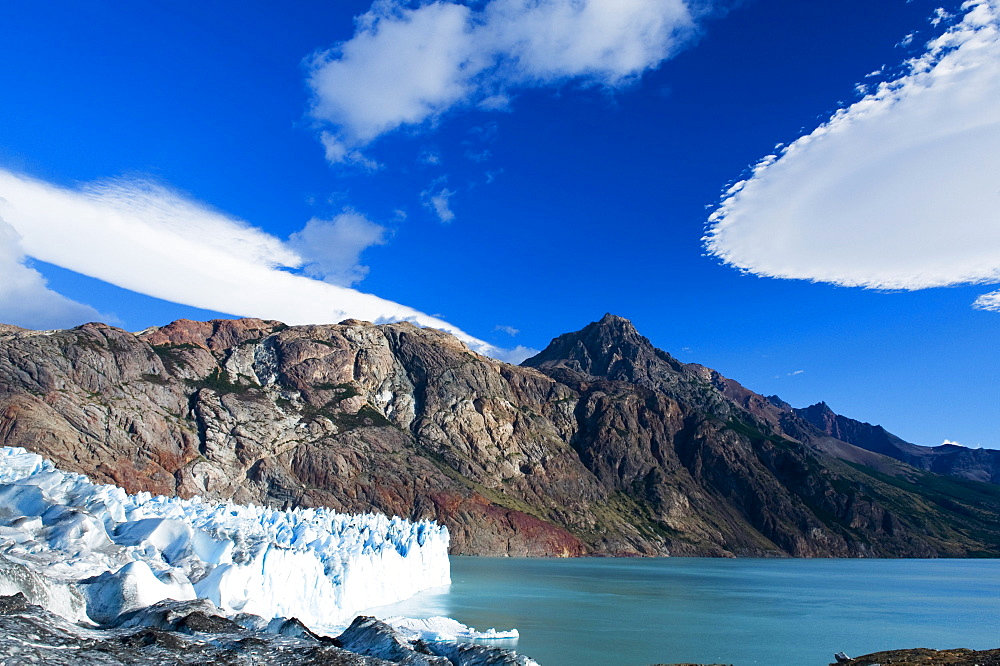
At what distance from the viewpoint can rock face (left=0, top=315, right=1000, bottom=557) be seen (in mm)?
125812

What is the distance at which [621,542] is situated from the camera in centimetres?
15350

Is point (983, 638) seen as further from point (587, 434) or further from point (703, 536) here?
point (587, 434)

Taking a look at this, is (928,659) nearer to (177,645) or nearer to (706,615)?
(177,645)

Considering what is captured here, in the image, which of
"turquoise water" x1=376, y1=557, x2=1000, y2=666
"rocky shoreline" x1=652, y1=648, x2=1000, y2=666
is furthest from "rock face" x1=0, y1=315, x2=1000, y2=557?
"rocky shoreline" x1=652, y1=648, x2=1000, y2=666

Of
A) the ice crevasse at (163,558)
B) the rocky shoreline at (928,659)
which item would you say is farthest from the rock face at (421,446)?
the rocky shoreline at (928,659)

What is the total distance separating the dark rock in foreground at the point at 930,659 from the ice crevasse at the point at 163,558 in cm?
1204

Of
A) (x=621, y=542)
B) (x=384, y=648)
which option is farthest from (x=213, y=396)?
(x=384, y=648)

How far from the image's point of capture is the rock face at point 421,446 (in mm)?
125812

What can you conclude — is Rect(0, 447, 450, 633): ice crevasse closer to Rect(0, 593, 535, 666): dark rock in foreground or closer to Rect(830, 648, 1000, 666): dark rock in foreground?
Rect(0, 593, 535, 666): dark rock in foreground

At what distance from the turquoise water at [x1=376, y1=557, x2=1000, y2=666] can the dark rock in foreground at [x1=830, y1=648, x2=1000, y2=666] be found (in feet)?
67.5

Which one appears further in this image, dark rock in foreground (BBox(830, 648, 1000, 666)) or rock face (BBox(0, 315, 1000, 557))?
rock face (BBox(0, 315, 1000, 557))

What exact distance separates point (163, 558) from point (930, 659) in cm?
2328

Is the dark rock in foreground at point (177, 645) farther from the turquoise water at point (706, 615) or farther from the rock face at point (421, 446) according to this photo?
the rock face at point (421, 446)

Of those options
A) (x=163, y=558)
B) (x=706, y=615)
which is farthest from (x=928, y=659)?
(x=706, y=615)
